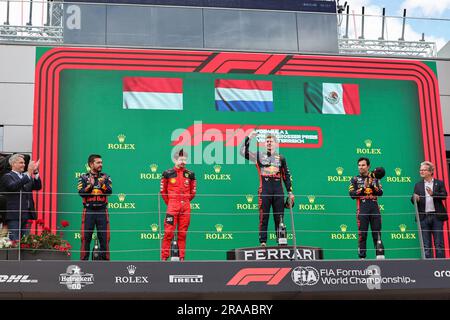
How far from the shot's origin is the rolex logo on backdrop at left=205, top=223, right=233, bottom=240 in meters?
9.98

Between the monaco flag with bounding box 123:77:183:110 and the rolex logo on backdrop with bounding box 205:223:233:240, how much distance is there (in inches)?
70.3

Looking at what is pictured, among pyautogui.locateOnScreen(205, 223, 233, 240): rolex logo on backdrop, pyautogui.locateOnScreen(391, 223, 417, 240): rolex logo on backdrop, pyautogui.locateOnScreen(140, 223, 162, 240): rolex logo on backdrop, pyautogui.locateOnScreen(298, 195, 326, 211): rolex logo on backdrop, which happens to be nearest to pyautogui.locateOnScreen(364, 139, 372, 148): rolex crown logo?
pyautogui.locateOnScreen(298, 195, 326, 211): rolex logo on backdrop

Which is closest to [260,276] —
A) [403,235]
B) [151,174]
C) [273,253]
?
[273,253]

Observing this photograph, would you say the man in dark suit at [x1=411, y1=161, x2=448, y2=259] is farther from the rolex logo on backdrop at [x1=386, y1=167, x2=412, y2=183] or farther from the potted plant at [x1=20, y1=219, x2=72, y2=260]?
the potted plant at [x1=20, y1=219, x2=72, y2=260]

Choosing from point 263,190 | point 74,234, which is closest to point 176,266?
point 263,190

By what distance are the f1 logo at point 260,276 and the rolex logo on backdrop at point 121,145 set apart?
10.2 feet

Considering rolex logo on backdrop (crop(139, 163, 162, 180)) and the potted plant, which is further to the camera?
rolex logo on backdrop (crop(139, 163, 162, 180))

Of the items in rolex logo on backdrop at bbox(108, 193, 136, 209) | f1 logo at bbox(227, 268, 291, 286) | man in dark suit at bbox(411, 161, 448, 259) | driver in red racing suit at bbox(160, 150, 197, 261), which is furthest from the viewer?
rolex logo on backdrop at bbox(108, 193, 136, 209)

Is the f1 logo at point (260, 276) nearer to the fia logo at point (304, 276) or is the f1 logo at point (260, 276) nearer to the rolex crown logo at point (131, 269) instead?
the fia logo at point (304, 276)

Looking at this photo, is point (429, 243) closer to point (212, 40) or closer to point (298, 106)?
point (298, 106)

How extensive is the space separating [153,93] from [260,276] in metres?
3.66

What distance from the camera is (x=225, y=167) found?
10211 millimetres

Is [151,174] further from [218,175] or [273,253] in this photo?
[273,253]

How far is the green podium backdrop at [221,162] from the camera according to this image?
32.4 ft
